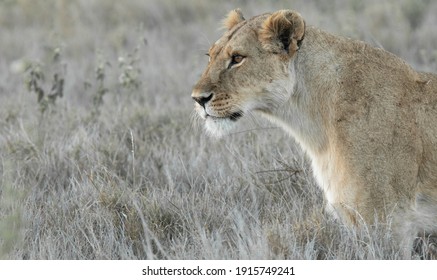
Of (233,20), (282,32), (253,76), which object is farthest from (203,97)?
(233,20)

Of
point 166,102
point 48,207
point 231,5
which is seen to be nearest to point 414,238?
point 48,207

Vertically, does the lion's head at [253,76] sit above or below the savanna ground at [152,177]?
above

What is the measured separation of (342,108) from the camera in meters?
Result: 4.53

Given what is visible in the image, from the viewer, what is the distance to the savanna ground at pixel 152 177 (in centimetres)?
450

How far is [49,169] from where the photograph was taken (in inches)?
243

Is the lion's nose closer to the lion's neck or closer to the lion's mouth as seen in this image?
the lion's mouth

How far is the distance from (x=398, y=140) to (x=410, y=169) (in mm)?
164

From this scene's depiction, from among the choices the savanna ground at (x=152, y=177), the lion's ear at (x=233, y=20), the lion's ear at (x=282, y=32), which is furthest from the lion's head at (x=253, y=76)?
the savanna ground at (x=152, y=177)

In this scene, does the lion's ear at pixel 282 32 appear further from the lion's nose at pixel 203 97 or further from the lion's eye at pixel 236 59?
the lion's nose at pixel 203 97

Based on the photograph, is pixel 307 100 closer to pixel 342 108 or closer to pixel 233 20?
pixel 342 108

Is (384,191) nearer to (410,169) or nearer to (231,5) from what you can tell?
(410,169)

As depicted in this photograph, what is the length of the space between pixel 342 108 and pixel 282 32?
536 millimetres

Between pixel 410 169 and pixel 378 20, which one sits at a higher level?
pixel 378 20

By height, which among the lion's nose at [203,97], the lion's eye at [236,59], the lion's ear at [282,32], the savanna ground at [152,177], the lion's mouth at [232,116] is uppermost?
the lion's ear at [282,32]
